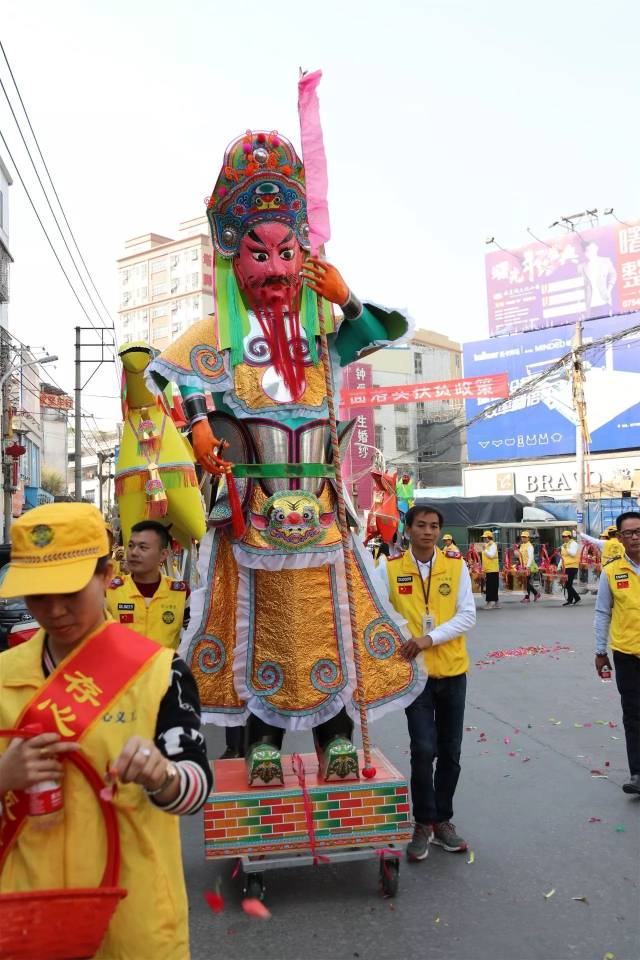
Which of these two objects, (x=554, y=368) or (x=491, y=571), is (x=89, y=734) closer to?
(x=491, y=571)

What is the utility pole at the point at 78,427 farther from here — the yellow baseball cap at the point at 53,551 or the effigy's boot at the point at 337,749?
the yellow baseball cap at the point at 53,551

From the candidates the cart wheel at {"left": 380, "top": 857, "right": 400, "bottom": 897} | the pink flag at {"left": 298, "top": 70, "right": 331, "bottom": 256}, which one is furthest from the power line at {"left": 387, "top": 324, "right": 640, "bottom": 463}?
the cart wheel at {"left": 380, "top": 857, "right": 400, "bottom": 897}

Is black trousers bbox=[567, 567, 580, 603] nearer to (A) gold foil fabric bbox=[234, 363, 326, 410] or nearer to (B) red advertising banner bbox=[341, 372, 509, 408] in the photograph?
(B) red advertising banner bbox=[341, 372, 509, 408]

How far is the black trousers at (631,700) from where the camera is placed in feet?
15.6

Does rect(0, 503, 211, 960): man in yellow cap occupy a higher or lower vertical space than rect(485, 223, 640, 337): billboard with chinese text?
lower

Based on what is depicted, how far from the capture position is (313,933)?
3.14 m

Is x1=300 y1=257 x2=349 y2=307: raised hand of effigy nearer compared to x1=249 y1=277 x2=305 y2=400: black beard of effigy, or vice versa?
x1=300 y1=257 x2=349 y2=307: raised hand of effigy

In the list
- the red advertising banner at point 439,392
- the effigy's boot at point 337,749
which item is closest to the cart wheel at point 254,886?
the effigy's boot at point 337,749

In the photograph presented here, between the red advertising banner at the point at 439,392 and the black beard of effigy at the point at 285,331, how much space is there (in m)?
15.3

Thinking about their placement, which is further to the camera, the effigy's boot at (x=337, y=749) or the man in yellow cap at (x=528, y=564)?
the man in yellow cap at (x=528, y=564)

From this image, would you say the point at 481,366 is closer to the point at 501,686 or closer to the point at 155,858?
the point at 501,686

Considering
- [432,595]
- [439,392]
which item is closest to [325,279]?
[432,595]

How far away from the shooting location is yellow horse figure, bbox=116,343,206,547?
552 cm

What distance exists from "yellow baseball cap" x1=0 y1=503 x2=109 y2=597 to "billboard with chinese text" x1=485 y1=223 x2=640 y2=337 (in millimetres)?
40710
